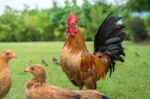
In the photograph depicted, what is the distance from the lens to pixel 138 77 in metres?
9.05

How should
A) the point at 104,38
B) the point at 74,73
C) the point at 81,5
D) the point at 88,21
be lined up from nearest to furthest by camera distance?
the point at 74,73
the point at 104,38
the point at 88,21
the point at 81,5

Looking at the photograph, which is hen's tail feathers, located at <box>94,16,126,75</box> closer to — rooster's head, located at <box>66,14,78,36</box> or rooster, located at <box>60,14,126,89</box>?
rooster, located at <box>60,14,126,89</box>

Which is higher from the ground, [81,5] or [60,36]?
[81,5]

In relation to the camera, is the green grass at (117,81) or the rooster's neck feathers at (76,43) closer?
the rooster's neck feathers at (76,43)

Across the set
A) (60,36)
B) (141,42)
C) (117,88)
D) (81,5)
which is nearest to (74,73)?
(117,88)

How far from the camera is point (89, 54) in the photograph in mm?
6410

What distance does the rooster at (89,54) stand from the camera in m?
6.09

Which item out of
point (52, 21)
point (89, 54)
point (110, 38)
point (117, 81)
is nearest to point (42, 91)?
point (89, 54)

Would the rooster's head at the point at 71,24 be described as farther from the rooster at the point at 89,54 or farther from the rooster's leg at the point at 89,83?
the rooster's leg at the point at 89,83

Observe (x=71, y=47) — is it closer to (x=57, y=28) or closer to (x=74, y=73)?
(x=74, y=73)

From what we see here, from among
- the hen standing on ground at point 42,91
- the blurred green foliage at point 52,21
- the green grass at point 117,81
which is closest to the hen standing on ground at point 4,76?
the hen standing on ground at point 42,91

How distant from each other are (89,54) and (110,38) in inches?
19.3

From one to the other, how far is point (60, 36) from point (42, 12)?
3083 millimetres

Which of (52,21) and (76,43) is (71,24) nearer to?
(76,43)
